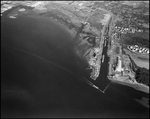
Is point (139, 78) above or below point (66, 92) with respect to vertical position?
above

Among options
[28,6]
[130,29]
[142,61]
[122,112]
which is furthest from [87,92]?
[28,6]

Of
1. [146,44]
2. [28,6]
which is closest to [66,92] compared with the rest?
[146,44]

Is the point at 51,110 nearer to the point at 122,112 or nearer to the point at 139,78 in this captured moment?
the point at 122,112

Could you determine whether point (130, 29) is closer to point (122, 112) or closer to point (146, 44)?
point (146, 44)

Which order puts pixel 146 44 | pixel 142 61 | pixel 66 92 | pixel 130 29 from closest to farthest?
pixel 66 92 → pixel 142 61 → pixel 146 44 → pixel 130 29

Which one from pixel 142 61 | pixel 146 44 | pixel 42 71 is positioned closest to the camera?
pixel 42 71

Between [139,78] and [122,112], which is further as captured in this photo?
[139,78]

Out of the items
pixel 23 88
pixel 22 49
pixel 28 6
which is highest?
pixel 28 6
